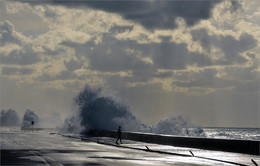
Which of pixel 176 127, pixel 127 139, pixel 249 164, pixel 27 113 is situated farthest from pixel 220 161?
pixel 27 113

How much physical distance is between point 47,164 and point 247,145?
12.1 meters

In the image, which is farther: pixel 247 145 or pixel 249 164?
pixel 247 145

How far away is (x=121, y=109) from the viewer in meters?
95.6

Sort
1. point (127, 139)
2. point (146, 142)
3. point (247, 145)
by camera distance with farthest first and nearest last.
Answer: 1. point (127, 139)
2. point (146, 142)
3. point (247, 145)

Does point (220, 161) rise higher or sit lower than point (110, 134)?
lower

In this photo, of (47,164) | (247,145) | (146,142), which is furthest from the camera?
(146,142)

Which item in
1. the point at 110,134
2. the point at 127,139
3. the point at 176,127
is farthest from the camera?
the point at 176,127

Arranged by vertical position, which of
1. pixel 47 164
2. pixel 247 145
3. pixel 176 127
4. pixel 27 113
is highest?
pixel 27 113

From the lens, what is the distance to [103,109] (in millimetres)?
94500

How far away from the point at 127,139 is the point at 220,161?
25.8m

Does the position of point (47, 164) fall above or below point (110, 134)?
below

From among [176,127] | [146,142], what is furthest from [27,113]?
[146,142]

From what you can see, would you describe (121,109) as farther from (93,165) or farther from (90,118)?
(93,165)

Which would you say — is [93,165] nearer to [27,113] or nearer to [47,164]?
[47,164]
